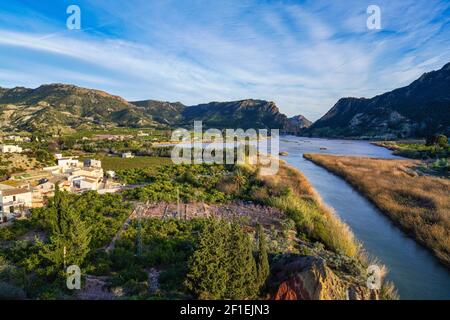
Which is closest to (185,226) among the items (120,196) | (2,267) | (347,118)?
(2,267)

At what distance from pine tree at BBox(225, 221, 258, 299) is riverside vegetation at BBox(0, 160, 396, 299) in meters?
0.03

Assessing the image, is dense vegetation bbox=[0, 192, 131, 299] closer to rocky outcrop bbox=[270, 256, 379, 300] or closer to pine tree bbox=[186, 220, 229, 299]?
pine tree bbox=[186, 220, 229, 299]

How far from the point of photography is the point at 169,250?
14.0m

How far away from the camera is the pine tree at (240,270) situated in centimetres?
895

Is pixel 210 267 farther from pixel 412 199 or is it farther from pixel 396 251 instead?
pixel 412 199

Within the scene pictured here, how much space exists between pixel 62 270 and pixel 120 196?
16190 millimetres

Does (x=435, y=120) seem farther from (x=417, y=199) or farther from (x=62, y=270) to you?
(x=62, y=270)

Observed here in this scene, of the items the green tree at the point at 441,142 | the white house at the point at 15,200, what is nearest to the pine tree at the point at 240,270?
the white house at the point at 15,200

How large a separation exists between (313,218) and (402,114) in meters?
118

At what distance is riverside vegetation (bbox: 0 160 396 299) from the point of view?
936 cm

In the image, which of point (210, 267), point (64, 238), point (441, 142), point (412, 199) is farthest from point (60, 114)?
point (210, 267)

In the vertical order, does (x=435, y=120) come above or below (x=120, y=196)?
above
